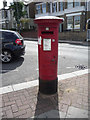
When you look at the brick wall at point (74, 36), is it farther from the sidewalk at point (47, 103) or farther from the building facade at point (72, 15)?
the sidewalk at point (47, 103)

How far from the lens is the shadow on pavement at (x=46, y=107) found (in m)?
2.55

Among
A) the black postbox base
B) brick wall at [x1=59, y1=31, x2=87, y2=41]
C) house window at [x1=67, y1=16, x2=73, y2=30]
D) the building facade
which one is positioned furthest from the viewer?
Result: house window at [x1=67, y1=16, x2=73, y2=30]

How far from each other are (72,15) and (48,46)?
20846mm

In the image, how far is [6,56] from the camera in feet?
21.1

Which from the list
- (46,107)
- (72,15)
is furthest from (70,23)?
(46,107)

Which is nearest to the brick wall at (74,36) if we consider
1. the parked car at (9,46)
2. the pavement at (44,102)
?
the parked car at (9,46)

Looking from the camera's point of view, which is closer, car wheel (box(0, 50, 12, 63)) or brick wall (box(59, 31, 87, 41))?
car wheel (box(0, 50, 12, 63))

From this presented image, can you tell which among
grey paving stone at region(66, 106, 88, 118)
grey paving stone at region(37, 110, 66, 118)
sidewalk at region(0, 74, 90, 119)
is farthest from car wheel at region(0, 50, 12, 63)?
grey paving stone at region(66, 106, 88, 118)

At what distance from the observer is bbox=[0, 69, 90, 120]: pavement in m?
2.60

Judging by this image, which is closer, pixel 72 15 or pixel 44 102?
pixel 44 102

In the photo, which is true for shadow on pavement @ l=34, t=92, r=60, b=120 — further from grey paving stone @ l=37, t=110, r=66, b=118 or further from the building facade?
the building facade

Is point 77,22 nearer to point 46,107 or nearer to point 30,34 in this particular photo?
point 30,34

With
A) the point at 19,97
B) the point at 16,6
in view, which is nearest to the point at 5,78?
the point at 19,97

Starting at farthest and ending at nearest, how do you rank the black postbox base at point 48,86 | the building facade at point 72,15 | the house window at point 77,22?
the house window at point 77,22, the building facade at point 72,15, the black postbox base at point 48,86
